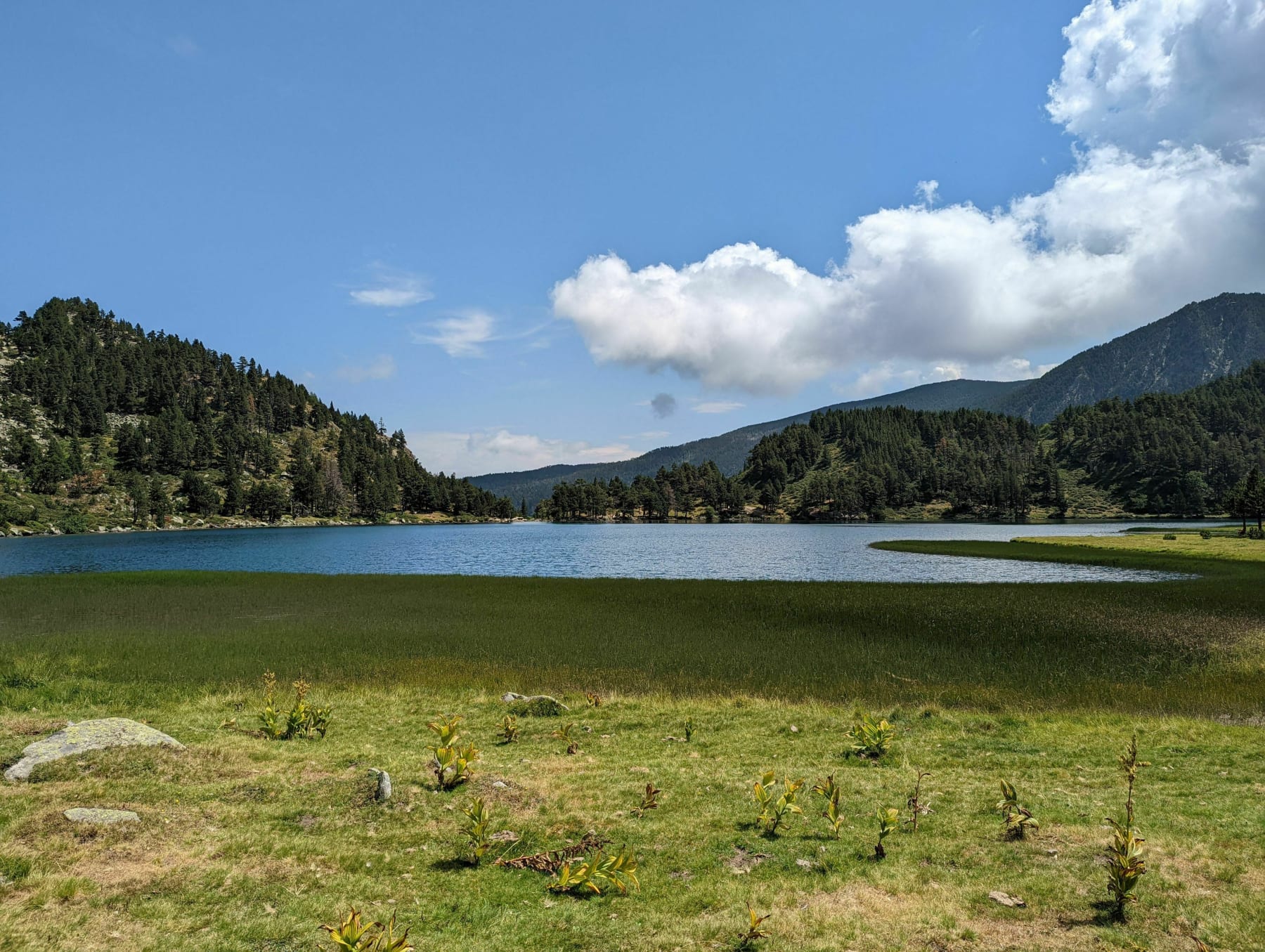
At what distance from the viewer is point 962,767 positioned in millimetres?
16328

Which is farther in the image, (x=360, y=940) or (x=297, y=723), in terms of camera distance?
(x=297, y=723)

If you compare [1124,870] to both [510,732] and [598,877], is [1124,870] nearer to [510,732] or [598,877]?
[598,877]

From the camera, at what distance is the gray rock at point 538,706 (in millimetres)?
22141

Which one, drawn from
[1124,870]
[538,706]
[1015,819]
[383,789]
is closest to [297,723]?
[383,789]

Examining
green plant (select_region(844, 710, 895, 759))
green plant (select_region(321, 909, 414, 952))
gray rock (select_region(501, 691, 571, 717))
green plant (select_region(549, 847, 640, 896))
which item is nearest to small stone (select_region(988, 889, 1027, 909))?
green plant (select_region(549, 847, 640, 896))

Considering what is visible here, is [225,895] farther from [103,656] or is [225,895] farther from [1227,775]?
[103,656]

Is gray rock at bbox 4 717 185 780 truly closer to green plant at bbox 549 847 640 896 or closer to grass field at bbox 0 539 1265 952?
grass field at bbox 0 539 1265 952

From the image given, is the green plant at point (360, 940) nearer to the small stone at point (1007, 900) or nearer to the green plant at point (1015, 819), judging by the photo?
the small stone at point (1007, 900)

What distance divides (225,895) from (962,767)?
15840mm

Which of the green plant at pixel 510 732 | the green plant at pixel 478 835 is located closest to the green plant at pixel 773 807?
the green plant at pixel 478 835

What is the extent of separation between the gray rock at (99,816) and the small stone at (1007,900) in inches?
551

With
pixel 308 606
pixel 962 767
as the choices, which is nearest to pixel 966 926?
pixel 962 767

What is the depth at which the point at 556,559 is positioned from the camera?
11306cm

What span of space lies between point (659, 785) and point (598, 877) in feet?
16.6
